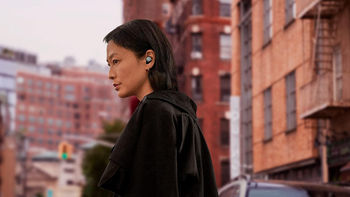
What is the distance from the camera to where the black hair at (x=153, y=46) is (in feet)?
10.1

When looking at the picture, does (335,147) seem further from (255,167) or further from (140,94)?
(140,94)

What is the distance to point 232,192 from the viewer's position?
400 inches

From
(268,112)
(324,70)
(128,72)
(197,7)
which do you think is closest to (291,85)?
(268,112)

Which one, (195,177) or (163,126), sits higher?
(163,126)

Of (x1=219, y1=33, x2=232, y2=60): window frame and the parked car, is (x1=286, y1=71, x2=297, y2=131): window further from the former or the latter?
(x1=219, y1=33, x2=232, y2=60): window frame

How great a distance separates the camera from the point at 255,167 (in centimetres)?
3111

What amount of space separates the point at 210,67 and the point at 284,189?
45.9 m

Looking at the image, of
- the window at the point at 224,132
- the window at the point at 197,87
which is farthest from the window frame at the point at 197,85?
the window at the point at 224,132

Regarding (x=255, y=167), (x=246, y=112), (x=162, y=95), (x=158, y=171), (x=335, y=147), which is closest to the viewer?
(x=158, y=171)

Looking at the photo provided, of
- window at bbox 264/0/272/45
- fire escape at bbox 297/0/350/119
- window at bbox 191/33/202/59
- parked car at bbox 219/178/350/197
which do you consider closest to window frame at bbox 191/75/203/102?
window at bbox 191/33/202/59

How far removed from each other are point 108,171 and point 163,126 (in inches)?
10.4

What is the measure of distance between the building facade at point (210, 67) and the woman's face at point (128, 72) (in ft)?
166

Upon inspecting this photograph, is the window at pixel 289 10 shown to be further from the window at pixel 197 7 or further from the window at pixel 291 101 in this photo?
the window at pixel 197 7

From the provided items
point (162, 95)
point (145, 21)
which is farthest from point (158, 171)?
point (145, 21)
